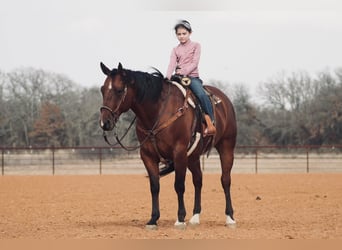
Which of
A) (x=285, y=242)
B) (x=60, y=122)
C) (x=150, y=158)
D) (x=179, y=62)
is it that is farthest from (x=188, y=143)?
(x=60, y=122)

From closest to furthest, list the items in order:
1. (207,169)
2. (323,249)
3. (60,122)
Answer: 1. (323,249)
2. (207,169)
3. (60,122)

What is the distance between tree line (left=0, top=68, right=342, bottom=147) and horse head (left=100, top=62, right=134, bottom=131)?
92.3 ft

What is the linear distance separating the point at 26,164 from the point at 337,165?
16.6m

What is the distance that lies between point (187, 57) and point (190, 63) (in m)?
0.09

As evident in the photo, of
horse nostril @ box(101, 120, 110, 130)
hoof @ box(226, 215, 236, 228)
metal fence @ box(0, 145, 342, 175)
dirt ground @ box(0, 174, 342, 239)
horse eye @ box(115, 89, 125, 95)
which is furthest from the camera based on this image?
metal fence @ box(0, 145, 342, 175)

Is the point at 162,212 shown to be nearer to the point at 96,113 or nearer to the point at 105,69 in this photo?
the point at 105,69

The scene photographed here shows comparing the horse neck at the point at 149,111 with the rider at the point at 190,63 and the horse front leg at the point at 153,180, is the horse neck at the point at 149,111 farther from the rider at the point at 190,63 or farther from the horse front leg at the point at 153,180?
the rider at the point at 190,63

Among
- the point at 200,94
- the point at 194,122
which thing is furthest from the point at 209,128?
the point at 200,94

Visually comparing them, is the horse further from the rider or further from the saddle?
the rider

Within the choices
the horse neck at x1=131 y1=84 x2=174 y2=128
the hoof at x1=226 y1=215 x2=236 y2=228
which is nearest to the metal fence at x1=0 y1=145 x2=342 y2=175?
the hoof at x1=226 y1=215 x2=236 y2=228

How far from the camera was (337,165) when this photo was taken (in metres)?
32.1

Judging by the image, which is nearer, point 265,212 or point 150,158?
point 150,158

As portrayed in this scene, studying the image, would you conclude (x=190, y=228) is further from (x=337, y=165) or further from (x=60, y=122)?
(x=60, y=122)

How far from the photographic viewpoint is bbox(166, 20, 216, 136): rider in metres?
8.34
